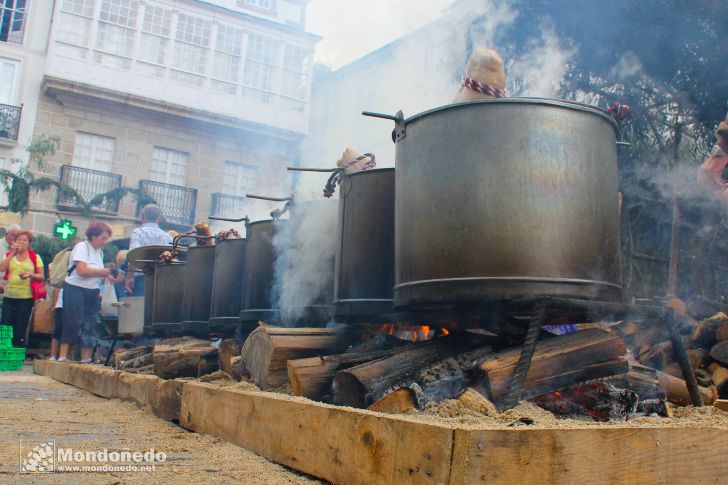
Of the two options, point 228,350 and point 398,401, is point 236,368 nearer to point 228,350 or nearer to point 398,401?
point 228,350

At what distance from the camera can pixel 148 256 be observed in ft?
21.2

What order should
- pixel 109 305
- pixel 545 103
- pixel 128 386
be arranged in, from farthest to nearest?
pixel 109 305 → pixel 128 386 → pixel 545 103

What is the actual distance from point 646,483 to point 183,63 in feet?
65.5

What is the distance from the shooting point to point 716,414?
2148 millimetres

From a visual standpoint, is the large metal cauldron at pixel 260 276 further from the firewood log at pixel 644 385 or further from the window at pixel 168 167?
the window at pixel 168 167

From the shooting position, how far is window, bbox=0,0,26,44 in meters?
19.6

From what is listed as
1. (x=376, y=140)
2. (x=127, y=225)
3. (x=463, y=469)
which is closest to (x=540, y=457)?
(x=463, y=469)

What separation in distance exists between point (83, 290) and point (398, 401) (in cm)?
592

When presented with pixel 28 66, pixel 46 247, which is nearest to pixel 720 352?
pixel 46 247

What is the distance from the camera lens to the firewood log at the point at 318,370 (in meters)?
2.64

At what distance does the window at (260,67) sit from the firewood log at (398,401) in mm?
18998

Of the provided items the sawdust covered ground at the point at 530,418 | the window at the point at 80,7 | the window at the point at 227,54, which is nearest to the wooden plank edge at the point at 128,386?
the sawdust covered ground at the point at 530,418

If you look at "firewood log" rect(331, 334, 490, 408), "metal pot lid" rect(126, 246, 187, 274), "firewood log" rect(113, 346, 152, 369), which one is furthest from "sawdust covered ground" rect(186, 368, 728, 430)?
"metal pot lid" rect(126, 246, 187, 274)

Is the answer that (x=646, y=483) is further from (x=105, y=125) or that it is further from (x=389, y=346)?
(x=105, y=125)
